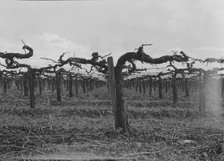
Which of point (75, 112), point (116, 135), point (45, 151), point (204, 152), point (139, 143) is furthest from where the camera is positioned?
point (75, 112)

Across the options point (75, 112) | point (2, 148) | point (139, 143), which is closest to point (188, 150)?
point (139, 143)

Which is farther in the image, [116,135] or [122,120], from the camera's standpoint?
[122,120]

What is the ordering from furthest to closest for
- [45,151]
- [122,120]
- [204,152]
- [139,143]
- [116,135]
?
[122,120] < [116,135] < [139,143] < [204,152] < [45,151]

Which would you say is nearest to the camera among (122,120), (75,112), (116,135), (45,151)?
(45,151)

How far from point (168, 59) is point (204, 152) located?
3239 mm

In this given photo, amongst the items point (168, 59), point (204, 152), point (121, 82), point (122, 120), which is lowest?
point (204, 152)


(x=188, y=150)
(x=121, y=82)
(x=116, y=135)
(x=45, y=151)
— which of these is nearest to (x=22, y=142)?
(x=45, y=151)

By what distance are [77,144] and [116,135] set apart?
1507 mm

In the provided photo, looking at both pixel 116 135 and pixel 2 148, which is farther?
pixel 116 135

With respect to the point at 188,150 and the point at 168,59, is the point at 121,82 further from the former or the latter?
the point at 188,150

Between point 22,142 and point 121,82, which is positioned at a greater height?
point 121,82

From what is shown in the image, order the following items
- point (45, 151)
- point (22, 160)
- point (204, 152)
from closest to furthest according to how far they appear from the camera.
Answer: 1. point (22, 160)
2. point (45, 151)
3. point (204, 152)

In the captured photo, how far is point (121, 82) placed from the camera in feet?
26.9

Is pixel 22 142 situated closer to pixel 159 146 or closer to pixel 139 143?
pixel 139 143
